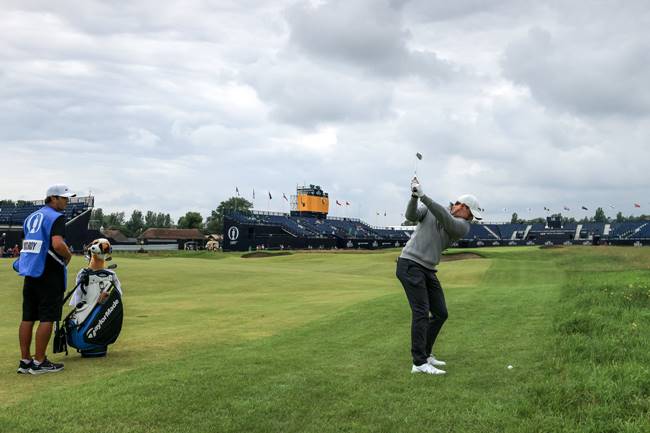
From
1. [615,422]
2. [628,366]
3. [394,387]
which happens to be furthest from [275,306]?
[615,422]

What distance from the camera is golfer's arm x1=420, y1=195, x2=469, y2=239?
24.6 ft

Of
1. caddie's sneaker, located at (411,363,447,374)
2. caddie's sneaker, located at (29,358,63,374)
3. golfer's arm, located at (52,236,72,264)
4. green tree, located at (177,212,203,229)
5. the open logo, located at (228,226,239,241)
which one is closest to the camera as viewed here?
caddie's sneaker, located at (411,363,447,374)

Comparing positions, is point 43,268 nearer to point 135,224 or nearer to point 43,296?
point 43,296

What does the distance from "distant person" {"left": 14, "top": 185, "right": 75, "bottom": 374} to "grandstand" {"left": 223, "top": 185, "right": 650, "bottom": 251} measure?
267 feet

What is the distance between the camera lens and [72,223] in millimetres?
71312

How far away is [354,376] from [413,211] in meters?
2.40

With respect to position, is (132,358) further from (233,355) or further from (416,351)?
(416,351)

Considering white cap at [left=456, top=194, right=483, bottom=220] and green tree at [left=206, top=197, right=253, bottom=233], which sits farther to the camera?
green tree at [left=206, top=197, right=253, bottom=233]

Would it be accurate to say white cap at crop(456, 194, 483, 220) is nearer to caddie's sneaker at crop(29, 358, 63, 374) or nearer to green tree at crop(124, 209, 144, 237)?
caddie's sneaker at crop(29, 358, 63, 374)

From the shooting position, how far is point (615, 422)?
468 cm

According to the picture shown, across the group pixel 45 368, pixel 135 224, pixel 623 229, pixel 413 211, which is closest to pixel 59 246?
pixel 45 368

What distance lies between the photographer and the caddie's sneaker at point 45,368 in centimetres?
746

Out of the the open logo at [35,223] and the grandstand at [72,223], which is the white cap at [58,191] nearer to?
the the open logo at [35,223]

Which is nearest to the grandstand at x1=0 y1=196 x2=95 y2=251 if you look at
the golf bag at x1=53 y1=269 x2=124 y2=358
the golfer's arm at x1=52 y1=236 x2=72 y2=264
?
the golf bag at x1=53 y1=269 x2=124 y2=358
